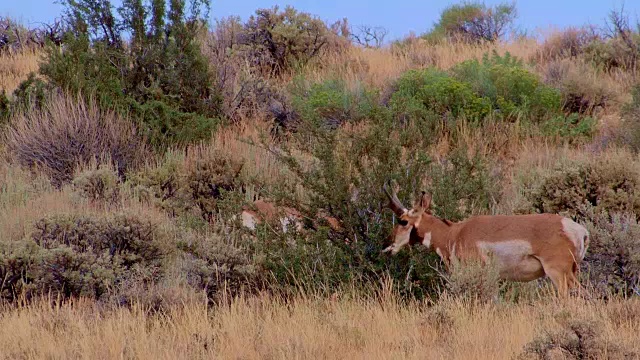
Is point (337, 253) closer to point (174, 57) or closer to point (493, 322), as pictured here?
point (493, 322)

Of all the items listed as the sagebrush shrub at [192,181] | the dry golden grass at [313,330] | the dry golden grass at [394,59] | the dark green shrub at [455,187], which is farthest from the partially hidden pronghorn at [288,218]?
the dry golden grass at [394,59]

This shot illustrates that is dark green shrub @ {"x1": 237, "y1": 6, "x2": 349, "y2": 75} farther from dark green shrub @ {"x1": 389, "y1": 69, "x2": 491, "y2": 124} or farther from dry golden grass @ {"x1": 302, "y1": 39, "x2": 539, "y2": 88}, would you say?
dark green shrub @ {"x1": 389, "y1": 69, "x2": 491, "y2": 124}

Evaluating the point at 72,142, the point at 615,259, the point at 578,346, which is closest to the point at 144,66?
the point at 72,142

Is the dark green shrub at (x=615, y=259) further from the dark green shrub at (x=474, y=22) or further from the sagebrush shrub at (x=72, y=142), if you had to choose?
the dark green shrub at (x=474, y=22)

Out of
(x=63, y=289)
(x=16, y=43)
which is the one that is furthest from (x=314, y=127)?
(x=16, y=43)

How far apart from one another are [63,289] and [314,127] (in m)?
2.94

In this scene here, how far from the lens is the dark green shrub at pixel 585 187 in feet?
40.8

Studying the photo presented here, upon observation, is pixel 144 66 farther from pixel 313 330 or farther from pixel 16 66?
pixel 313 330

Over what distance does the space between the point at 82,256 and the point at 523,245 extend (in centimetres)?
438

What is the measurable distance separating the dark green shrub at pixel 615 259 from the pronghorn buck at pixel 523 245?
3.26 ft

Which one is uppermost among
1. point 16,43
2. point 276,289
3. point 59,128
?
point 16,43

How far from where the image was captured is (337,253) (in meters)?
9.88

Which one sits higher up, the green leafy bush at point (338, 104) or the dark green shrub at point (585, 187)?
the green leafy bush at point (338, 104)

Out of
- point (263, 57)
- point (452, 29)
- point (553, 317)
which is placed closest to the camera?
point (553, 317)
